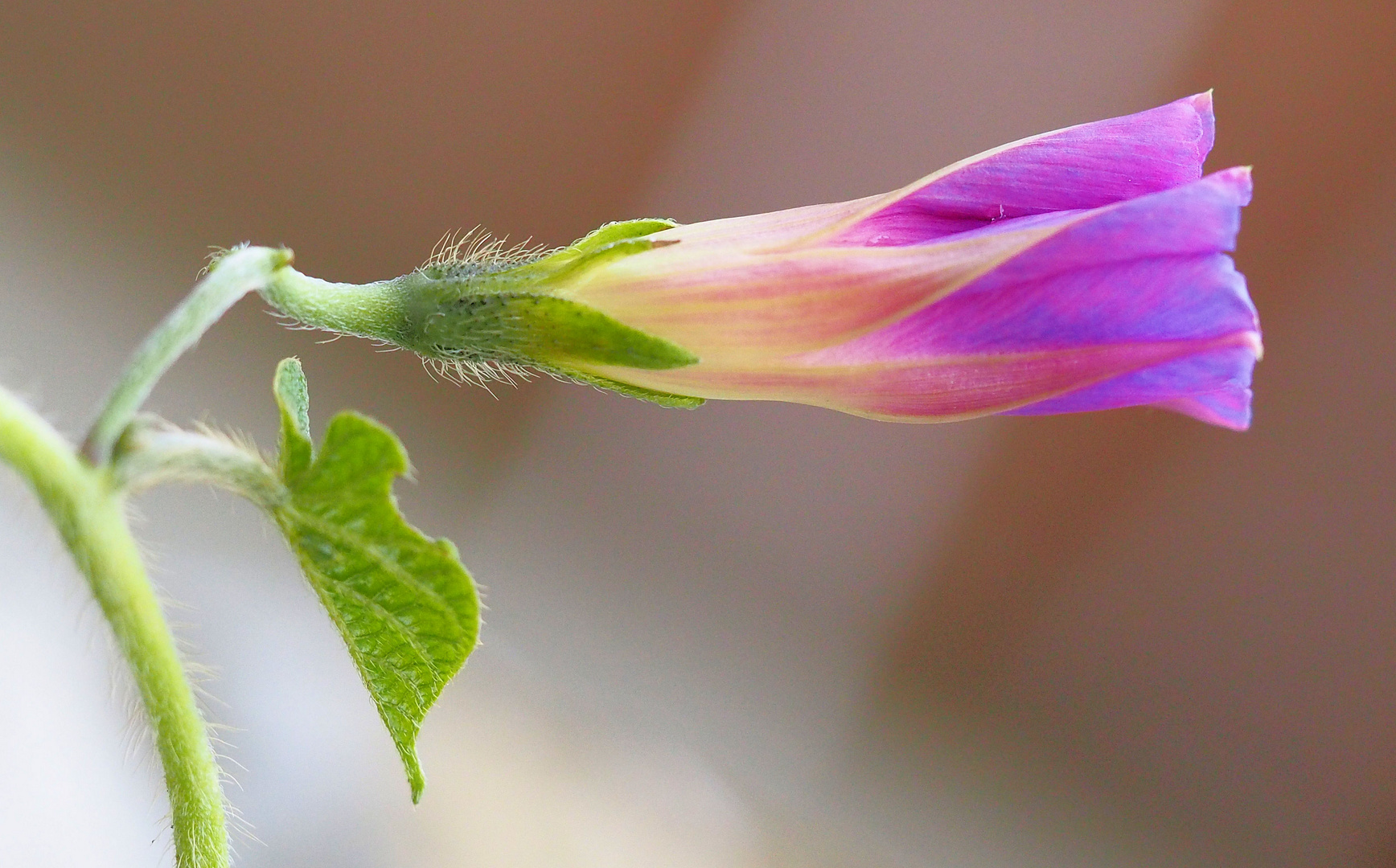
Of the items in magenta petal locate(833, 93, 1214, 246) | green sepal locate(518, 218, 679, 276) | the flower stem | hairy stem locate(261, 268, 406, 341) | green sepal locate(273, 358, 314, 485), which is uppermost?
magenta petal locate(833, 93, 1214, 246)

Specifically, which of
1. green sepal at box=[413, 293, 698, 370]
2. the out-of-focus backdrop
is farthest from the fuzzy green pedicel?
the out-of-focus backdrop

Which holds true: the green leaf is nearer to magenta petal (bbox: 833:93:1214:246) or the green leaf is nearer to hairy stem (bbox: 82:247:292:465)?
hairy stem (bbox: 82:247:292:465)

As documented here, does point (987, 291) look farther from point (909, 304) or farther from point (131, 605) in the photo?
point (131, 605)

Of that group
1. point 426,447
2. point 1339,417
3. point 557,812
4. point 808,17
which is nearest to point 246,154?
point 426,447

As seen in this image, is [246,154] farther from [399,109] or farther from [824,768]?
[824,768]

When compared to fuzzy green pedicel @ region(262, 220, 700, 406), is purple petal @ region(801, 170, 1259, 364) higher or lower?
higher

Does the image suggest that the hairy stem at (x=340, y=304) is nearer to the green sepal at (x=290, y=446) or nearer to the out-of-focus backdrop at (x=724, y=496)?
the green sepal at (x=290, y=446)
